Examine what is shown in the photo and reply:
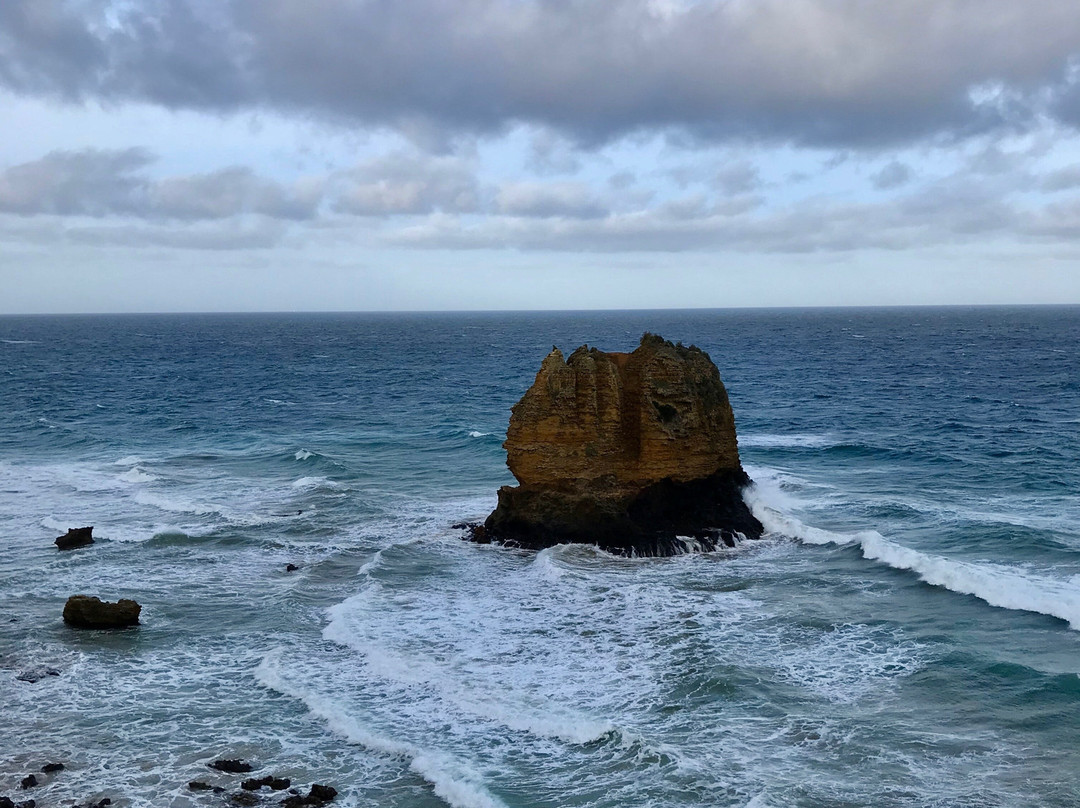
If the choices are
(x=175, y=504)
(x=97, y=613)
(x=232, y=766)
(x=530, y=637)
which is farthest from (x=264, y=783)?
(x=175, y=504)

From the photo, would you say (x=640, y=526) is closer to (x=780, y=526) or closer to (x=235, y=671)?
(x=780, y=526)

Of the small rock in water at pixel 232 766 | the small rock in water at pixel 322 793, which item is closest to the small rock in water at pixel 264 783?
the small rock in water at pixel 232 766

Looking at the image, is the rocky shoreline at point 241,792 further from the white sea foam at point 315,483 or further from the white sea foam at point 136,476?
the white sea foam at point 136,476

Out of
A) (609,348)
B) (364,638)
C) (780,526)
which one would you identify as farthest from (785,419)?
(609,348)

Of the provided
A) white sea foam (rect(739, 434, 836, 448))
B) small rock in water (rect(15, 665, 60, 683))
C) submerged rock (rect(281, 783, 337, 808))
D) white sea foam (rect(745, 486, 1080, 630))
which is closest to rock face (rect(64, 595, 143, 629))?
small rock in water (rect(15, 665, 60, 683))

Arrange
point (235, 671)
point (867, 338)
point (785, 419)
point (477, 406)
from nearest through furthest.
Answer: point (235, 671), point (785, 419), point (477, 406), point (867, 338)

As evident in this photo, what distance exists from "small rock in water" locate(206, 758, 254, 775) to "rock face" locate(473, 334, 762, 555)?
53.4 feet

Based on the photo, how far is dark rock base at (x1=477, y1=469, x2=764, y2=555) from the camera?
33.8 meters

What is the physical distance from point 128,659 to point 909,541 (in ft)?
84.1

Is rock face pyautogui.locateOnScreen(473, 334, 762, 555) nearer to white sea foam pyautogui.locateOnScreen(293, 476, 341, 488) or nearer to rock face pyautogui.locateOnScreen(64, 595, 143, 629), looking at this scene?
white sea foam pyautogui.locateOnScreen(293, 476, 341, 488)

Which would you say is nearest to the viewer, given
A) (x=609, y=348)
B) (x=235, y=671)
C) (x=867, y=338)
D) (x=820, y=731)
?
→ (x=820, y=731)

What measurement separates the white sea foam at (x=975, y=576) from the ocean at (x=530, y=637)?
120mm

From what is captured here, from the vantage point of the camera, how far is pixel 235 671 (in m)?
24.1

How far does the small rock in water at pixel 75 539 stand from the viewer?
34375 millimetres
